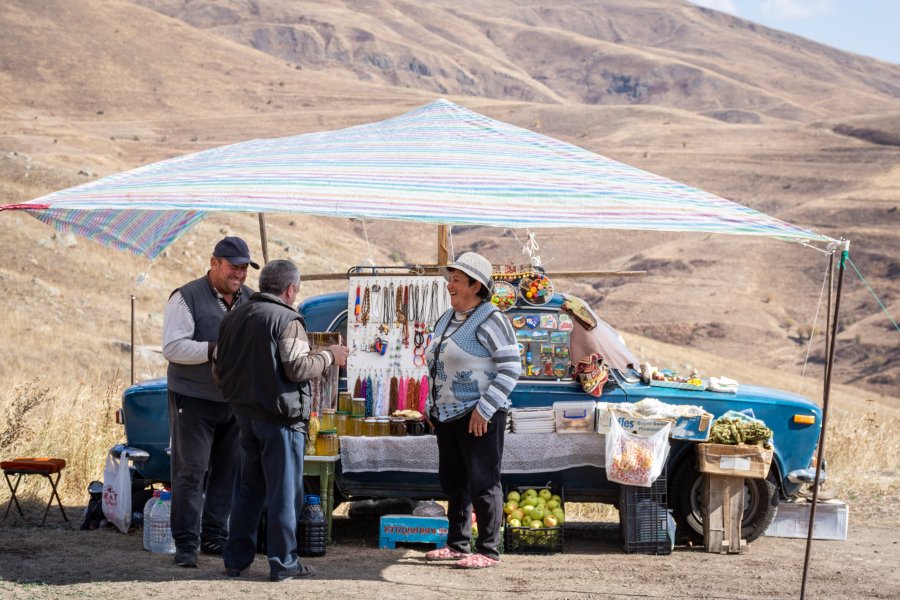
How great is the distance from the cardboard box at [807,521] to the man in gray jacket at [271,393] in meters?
3.84

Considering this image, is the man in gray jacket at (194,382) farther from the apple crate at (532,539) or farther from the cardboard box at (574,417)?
the cardboard box at (574,417)

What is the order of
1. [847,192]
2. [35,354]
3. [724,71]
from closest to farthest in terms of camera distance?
[35,354]
[847,192]
[724,71]

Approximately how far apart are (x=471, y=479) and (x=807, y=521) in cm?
309

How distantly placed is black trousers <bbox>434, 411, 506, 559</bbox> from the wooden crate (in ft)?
5.28

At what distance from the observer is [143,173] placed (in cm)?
833

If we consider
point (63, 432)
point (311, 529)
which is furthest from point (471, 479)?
point (63, 432)

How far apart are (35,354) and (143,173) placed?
11866mm

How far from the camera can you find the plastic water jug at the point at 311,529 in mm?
7520

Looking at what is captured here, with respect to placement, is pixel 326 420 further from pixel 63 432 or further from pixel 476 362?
pixel 63 432

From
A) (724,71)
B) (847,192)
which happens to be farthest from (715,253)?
(724,71)

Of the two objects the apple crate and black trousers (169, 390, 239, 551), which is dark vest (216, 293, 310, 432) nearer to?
black trousers (169, 390, 239, 551)

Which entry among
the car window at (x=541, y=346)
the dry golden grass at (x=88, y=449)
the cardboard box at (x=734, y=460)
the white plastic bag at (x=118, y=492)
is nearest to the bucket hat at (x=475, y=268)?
the car window at (x=541, y=346)

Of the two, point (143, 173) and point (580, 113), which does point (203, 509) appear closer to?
point (143, 173)

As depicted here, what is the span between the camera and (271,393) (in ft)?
20.6
